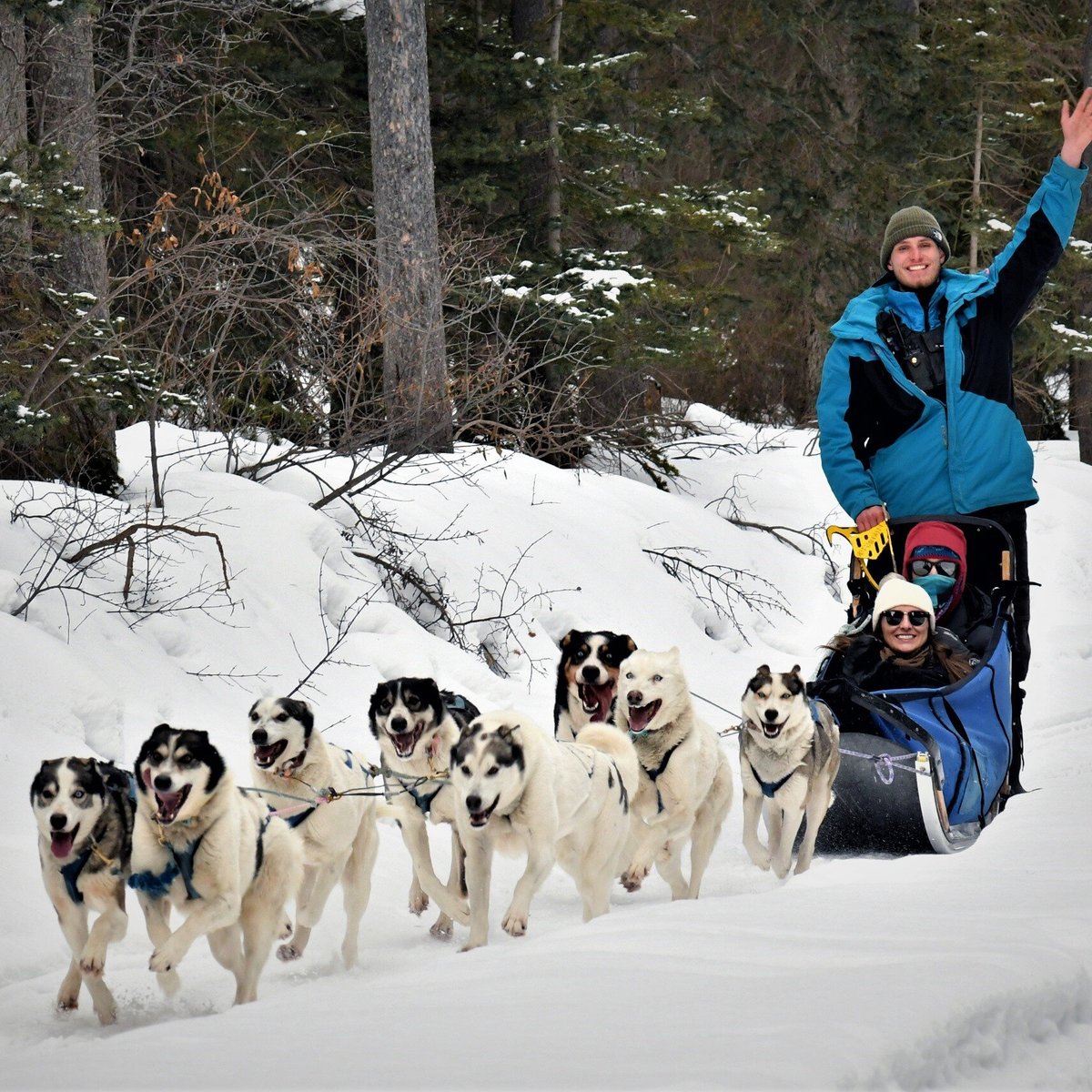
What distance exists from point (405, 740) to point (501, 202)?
8.42 m

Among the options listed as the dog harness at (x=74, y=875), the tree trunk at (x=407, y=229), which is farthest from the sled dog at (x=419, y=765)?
the tree trunk at (x=407, y=229)

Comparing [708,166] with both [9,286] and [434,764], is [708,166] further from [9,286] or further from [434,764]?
[434,764]

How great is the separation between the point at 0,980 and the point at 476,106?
9640mm

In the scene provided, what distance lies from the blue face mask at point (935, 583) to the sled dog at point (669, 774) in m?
1.17

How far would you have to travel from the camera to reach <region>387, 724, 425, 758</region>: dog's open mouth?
16.1ft

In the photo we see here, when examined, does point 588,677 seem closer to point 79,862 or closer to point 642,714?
point 642,714

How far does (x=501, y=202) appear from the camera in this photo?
12406mm

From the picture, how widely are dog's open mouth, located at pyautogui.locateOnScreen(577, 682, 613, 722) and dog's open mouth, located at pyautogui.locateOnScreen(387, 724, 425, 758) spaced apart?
1.08 metres

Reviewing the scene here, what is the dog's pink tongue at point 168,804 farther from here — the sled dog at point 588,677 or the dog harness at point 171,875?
the sled dog at point 588,677

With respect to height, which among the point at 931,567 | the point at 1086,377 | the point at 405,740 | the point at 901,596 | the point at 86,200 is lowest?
the point at 405,740

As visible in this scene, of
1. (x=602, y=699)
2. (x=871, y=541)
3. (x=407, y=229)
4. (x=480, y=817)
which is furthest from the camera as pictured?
(x=407, y=229)

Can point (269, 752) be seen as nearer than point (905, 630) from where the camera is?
Yes

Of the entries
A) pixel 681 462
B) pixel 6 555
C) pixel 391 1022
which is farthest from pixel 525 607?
pixel 391 1022

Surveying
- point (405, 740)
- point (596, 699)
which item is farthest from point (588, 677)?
point (405, 740)
